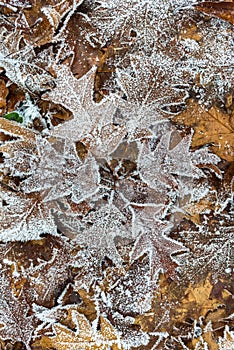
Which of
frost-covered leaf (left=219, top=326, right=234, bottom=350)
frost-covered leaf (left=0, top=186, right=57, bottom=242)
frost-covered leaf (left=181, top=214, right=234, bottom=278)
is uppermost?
frost-covered leaf (left=181, top=214, right=234, bottom=278)

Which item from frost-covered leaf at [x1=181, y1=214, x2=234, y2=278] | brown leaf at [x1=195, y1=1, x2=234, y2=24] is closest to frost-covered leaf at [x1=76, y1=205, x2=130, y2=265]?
frost-covered leaf at [x1=181, y1=214, x2=234, y2=278]

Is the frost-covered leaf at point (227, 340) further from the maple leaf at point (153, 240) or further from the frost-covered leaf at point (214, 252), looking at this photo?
the maple leaf at point (153, 240)

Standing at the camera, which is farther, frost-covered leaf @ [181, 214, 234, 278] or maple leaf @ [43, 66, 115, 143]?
frost-covered leaf @ [181, 214, 234, 278]

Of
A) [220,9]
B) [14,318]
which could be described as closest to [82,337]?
[14,318]

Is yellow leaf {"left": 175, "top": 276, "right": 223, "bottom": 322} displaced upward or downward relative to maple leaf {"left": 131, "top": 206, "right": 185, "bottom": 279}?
downward

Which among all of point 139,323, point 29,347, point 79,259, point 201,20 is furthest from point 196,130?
point 29,347

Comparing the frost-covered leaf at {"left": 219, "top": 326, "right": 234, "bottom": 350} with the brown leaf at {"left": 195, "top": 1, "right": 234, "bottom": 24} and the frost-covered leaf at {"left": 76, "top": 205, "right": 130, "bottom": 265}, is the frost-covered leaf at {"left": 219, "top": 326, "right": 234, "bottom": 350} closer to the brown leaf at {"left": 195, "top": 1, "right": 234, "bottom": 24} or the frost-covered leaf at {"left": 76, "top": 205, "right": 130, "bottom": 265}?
the frost-covered leaf at {"left": 76, "top": 205, "right": 130, "bottom": 265}

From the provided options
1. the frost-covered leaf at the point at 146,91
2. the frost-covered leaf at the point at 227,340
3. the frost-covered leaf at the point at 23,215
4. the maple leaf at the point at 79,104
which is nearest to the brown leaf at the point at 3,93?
the maple leaf at the point at 79,104
